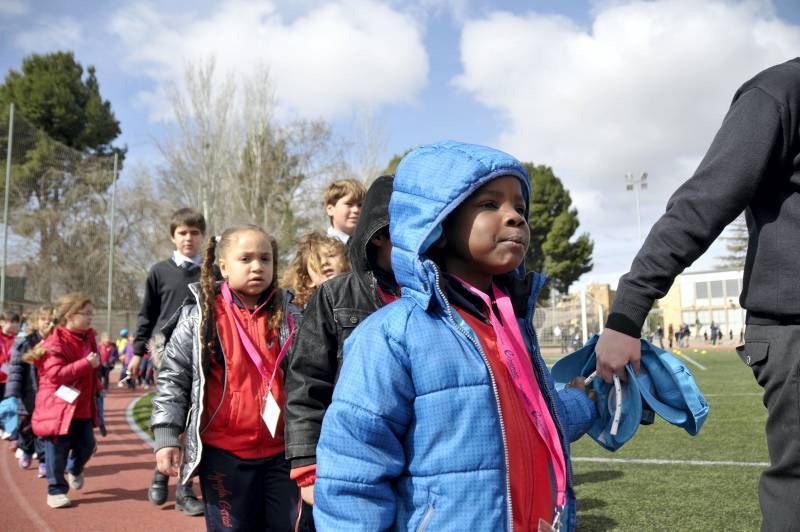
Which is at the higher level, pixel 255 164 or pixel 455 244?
pixel 255 164

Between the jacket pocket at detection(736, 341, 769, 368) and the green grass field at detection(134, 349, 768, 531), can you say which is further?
the green grass field at detection(134, 349, 768, 531)

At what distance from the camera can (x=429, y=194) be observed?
1.82m

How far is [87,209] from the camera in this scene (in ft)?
82.1

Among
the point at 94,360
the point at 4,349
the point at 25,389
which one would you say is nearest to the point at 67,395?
the point at 94,360

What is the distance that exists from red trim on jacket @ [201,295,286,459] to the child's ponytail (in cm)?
5

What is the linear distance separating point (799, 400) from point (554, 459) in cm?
69

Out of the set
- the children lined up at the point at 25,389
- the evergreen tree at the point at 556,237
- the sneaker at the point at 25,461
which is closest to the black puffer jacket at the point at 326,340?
the children lined up at the point at 25,389

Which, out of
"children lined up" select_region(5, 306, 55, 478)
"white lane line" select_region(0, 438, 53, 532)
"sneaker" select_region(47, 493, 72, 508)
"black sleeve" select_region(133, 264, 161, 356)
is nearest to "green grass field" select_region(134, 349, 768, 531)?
"black sleeve" select_region(133, 264, 161, 356)

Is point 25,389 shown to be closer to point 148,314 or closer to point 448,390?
point 148,314

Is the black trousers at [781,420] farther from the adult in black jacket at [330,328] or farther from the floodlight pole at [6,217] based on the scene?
the floodlight pole at [6,217]

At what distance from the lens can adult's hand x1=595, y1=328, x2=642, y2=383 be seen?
1989 millimetres

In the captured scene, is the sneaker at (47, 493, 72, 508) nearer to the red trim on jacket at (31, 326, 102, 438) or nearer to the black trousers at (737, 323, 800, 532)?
the red trim on jacket at (31, 326, 102, 438)

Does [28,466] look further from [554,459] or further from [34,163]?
[34,163]

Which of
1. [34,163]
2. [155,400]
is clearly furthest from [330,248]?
[34,163]
